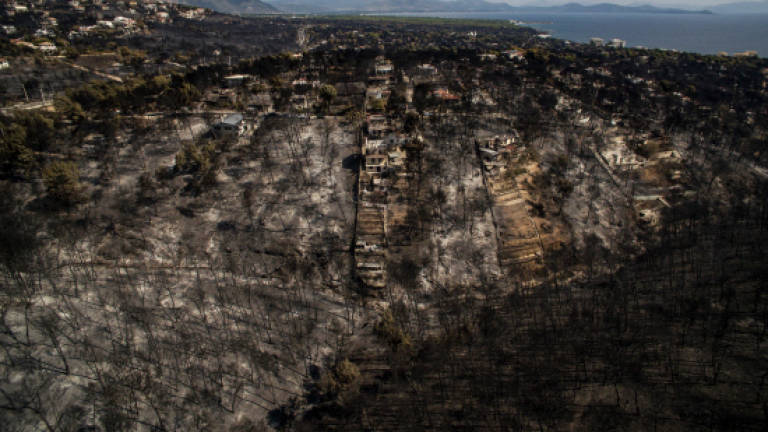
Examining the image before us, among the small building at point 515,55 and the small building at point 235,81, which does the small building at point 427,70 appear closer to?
the small building at point 515,55

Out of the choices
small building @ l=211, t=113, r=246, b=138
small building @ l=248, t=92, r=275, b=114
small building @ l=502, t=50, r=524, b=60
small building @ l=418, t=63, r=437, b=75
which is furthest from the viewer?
small building @ l=502, t=50, r=524, b=60

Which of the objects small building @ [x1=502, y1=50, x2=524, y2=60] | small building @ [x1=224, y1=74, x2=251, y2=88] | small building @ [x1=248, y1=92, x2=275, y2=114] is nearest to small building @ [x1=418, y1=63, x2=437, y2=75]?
small building @ [x1=502, y1=50, x2=524, y2=60]

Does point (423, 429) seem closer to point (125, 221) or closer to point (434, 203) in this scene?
point (434, 203)

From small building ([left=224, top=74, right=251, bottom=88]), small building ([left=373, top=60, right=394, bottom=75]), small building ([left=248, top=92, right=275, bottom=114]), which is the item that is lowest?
small building ([left=248, top=92, right=275, bottom=114])

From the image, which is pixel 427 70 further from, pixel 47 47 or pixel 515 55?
pixel 47 47

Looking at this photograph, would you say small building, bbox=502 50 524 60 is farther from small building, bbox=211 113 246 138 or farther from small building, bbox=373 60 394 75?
small building, bbox=211 113 246 138

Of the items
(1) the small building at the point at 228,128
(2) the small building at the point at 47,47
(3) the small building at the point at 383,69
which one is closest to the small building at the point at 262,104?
(1) the small building at the point at 228,128

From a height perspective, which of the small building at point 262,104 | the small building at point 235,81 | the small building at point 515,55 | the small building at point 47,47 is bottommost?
the small building at point 262,104

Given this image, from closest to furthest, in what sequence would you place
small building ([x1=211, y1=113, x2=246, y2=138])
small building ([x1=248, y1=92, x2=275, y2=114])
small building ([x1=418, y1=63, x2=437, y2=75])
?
small building ([x1=211, y1=113, x2=246, y2=138])
small building ([x1=248, y1=92, x2=275, y2=114])
small building ([x1=418, y1=63, x2=437, y2=75])

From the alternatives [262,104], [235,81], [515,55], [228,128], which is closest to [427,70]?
[515,55]

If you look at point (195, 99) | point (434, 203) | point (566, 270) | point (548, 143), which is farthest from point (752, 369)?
point (195, 99)

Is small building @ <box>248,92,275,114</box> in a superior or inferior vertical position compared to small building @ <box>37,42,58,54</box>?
inferior
